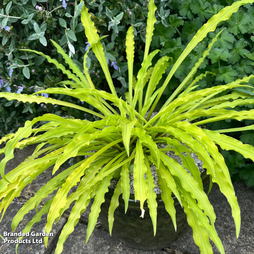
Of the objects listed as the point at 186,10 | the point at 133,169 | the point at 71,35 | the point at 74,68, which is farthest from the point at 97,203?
the point at 186,10

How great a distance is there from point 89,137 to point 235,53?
981 millimetres

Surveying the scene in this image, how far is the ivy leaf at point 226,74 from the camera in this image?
1302 mm

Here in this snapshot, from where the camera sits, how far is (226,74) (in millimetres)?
1319

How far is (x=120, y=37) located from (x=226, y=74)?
0.65m

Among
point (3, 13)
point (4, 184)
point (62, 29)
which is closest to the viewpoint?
point (4, 184)

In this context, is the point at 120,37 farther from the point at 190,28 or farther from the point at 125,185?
the point at 125,185

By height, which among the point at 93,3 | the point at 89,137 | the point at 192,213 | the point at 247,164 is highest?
the point at 93,3

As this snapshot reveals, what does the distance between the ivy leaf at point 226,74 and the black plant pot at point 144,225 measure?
1.91 feet

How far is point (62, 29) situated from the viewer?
142cm

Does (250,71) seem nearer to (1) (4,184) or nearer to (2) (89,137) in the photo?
(2) (89,137)

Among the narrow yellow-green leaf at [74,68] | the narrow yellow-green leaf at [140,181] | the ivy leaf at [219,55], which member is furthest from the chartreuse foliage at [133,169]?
the ivy leaf at [219,55]

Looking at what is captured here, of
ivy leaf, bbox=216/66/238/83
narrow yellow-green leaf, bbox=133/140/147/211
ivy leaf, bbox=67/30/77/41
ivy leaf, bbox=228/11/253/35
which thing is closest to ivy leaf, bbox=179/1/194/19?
ivy leaf, bbox=228/11/253/35

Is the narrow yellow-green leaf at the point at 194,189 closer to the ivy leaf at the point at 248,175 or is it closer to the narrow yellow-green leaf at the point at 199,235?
the narrow yellow-green leaf at the point at 199,235

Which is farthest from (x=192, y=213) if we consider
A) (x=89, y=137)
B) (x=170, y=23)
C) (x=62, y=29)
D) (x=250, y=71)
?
(x=62, y=29)
